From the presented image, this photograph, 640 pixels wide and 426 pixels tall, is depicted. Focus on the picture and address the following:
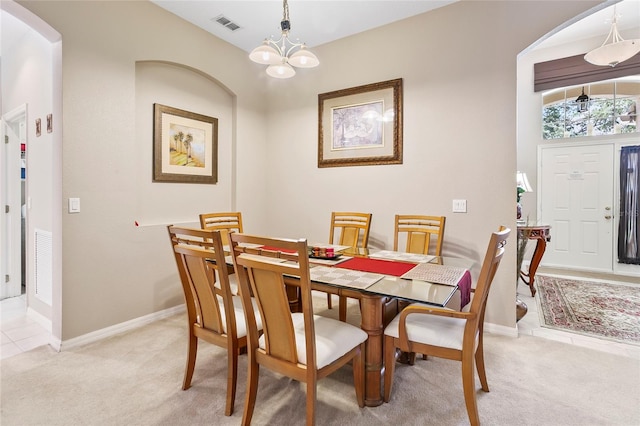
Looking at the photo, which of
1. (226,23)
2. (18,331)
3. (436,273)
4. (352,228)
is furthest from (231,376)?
(226,23)

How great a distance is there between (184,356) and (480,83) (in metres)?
3.46

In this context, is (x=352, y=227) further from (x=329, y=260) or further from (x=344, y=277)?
(x=344, y=277)

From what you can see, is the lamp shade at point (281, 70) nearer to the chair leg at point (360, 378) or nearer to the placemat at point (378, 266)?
the placemat at point (378, 266)

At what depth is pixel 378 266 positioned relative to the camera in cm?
212

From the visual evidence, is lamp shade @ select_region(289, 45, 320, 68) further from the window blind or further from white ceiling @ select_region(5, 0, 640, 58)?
the window blind

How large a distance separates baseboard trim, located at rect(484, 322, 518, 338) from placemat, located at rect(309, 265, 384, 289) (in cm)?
175

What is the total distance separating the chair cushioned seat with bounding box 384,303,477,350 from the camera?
1.66m

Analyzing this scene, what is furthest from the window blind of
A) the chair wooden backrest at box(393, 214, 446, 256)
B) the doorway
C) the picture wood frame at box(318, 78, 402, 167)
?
the doorway

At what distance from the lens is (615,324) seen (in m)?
3.04

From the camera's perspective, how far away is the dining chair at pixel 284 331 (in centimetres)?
138

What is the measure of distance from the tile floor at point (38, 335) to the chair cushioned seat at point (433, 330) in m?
1.60

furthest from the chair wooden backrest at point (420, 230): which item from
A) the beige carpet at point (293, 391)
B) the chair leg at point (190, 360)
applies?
the chair leg at point (190, 360)

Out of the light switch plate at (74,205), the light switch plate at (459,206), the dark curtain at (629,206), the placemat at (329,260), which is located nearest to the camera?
the placemat at (329,260)

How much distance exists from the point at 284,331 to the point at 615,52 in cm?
403
